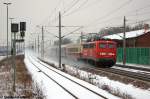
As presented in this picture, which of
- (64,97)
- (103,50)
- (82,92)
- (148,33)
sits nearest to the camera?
(64,97)

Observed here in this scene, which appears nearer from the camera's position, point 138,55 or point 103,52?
point 103,52

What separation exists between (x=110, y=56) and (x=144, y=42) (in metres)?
13.3

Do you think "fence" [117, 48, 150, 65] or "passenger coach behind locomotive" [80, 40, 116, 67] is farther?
"fence" [117, 48, 150, 65]

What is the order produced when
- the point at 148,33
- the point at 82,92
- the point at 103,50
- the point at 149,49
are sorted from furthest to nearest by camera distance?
1. the point at 148,33
2. the point at 149,49
3. the point at 103,50
4. the point at 82,92

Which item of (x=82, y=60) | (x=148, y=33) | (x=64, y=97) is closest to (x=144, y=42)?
(x=148, y=33)

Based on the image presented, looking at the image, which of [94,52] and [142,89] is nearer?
[142,89]

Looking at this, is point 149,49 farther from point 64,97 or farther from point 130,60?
point 64,97

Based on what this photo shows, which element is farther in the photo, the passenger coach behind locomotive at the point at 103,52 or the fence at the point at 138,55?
the fence at the point at 138,55

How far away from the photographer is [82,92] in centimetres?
1745

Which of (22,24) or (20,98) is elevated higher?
(22,24)

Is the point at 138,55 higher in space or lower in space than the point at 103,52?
lower

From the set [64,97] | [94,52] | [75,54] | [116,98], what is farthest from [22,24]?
[75,54]

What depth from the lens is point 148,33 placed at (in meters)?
48.2

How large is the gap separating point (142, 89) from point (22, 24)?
24.1ft
